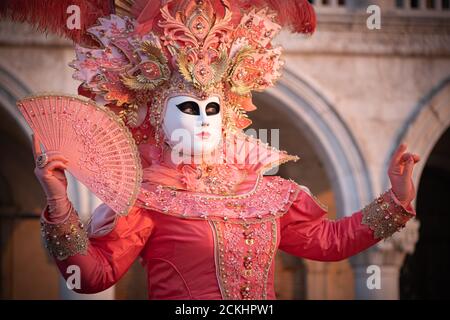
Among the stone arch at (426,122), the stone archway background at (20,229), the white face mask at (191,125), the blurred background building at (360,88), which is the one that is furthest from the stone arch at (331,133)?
the white face mask at (191,125)

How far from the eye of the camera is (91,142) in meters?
3.72

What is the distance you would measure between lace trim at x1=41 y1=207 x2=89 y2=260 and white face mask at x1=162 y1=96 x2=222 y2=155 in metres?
0.54

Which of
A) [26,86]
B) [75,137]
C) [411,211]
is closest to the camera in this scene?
[75,137]

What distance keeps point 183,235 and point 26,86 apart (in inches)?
177

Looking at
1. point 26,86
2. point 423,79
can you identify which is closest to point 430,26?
point 423,79

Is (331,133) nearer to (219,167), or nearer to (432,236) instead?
(432,236)

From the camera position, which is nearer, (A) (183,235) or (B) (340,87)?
(A) (183,235)

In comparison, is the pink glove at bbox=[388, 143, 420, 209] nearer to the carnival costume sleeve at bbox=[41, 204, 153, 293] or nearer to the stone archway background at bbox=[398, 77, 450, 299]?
the carnival costume sleeve at bbox=[41, 204, 153, 293]

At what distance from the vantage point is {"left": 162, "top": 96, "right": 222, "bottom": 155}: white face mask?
3977 mm

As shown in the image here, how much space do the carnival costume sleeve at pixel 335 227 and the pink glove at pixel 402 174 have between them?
3cm

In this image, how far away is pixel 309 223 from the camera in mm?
4176

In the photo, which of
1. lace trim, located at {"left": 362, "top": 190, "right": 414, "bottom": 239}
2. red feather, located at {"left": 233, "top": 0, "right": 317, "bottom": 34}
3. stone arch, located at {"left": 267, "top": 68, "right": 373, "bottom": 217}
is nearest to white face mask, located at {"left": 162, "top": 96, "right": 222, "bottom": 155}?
red feather, located at {"left": 233, "top": 0, "right": 317, "bottom": 34}
